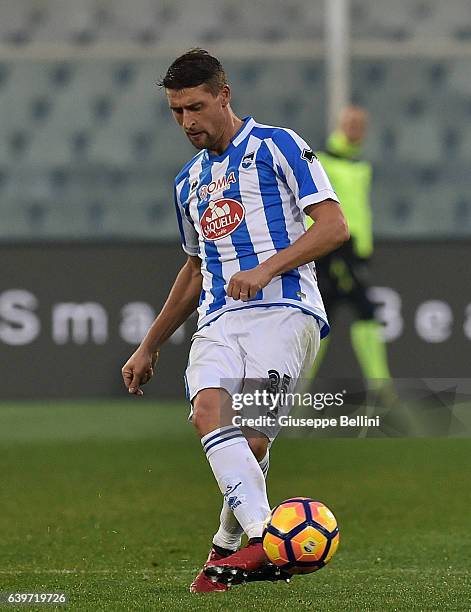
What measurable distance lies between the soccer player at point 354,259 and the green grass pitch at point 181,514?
1251 mm

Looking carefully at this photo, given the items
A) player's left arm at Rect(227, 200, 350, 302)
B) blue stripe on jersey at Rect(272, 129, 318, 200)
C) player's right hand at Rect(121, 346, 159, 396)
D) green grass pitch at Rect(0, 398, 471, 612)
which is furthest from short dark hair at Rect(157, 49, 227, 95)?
green grass pitch at Rect(0, 398, 471, 612)

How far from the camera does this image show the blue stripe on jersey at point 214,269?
4.37 m

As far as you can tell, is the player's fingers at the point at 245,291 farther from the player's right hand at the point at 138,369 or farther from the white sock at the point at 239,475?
the player's right hand at the point at 138,369

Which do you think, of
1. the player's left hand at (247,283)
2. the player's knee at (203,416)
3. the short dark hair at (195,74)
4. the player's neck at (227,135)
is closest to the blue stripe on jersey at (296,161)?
the player's neck at (227,135)

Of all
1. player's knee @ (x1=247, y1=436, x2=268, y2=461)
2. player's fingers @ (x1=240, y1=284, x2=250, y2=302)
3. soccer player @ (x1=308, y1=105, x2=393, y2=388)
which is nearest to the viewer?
player's fingers @ (x1=240, y1=284, x2=250, y2=302)

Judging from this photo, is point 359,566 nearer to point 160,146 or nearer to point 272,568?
point 272,568

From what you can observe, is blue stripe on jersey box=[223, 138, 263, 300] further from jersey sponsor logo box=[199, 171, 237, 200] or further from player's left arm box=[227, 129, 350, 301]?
player's left arm box=[227, 129, 350, 301]

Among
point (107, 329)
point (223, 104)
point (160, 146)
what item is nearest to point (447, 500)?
point (223, 104)

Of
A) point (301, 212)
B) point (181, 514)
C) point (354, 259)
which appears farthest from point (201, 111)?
point (354, 259)

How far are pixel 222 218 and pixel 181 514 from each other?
7.48 feet

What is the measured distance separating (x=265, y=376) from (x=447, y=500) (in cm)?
277

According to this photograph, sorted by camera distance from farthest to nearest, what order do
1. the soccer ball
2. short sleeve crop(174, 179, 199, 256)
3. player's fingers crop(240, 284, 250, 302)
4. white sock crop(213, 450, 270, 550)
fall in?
short sleeve crop(174, 179, 199, 256)
white sock crop(213, 450, 270, 550)
player's fingers crop(240, 284, 250, 302)
the soccer ball

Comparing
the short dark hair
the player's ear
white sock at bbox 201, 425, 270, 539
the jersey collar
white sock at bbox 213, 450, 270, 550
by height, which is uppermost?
the short dark hair

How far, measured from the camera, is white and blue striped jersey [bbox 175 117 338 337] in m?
4.31
